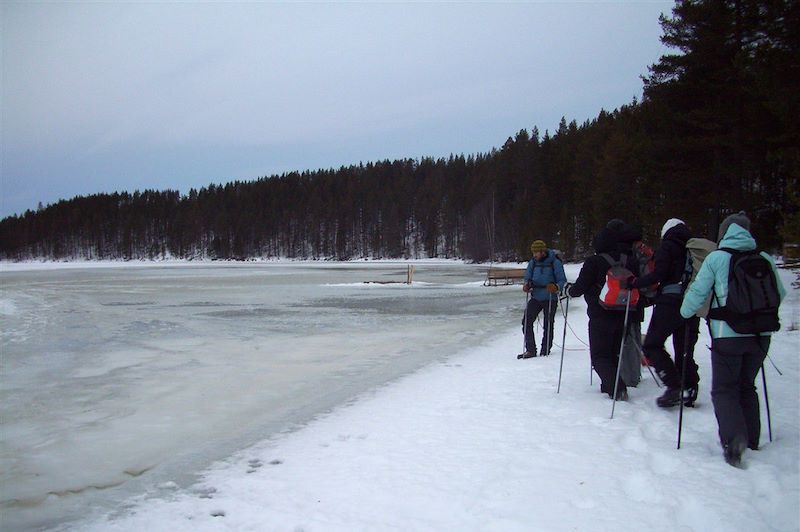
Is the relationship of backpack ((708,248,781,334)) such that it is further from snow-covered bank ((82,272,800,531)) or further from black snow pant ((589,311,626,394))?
black snow pant ((589,311,626,394))

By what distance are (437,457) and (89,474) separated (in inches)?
113

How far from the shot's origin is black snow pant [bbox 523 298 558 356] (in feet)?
25.8

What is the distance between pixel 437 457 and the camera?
4.00m

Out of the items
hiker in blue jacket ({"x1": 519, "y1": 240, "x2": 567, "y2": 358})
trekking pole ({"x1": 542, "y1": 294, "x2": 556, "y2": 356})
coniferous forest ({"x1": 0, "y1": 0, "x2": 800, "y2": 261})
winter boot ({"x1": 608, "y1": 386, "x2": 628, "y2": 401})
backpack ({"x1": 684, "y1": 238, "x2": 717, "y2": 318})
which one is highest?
coniferous forest ({"x1": 0, "y1": 0, "x2": 800, "y2": 261})

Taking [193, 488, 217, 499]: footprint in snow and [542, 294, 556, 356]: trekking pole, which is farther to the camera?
[542, 294, 556, 356]: trekking pole

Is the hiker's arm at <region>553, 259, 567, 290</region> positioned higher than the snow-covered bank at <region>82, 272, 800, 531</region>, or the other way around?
the hiker's arm at <region>553, 259, 567, 290</region>

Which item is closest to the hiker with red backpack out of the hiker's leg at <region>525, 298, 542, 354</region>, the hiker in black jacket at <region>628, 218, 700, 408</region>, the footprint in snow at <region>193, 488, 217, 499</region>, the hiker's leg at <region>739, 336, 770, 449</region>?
the hiker in black jacket at <region>628, 218, 700, 408</region>

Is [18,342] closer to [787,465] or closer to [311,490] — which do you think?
[311,490]

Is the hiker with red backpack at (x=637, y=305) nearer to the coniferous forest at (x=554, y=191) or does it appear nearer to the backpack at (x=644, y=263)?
the backpack at (x=644, y=263)

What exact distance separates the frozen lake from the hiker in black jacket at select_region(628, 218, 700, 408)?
3.44 m

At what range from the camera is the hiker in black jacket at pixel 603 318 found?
5227 mm

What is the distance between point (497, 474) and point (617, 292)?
2.39 metres

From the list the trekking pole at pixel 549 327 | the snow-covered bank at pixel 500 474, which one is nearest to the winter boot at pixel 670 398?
the snow-covered bank at pixel 500 474

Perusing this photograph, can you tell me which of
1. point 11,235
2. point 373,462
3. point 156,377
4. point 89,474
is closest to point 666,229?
point 373,462
